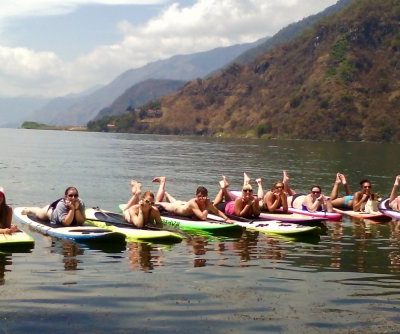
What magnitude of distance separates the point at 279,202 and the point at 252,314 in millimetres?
13452

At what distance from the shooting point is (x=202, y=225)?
864 inches

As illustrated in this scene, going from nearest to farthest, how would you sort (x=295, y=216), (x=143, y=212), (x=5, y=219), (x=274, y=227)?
(x=5, y=219) < (x=143, y=212) < (x=274, y=227) < (x=295, y=216)

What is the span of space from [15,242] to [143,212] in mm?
4702

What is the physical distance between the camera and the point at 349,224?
2566cm

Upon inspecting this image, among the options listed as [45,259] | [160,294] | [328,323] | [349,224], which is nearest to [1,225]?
[45,259]

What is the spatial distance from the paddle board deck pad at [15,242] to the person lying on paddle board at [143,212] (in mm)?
4008

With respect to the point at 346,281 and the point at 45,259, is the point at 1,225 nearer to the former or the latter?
the point at 45,259

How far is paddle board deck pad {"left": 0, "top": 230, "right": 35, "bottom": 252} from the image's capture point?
57.1 ft

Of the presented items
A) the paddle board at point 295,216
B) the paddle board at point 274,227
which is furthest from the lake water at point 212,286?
the paddle board at point 295,216

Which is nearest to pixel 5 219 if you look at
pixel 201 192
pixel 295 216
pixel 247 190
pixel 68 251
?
pixel 68 251

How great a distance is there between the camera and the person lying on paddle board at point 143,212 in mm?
20339

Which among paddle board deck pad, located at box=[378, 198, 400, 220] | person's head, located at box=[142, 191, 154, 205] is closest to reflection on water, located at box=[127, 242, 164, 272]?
person's head, located at box=[142, 191, 154, 205]

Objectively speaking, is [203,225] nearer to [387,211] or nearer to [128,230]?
[128,230]

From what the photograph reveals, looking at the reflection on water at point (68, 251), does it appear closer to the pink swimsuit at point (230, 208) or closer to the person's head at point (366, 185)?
the pink swimsuit at point (230, 208)
